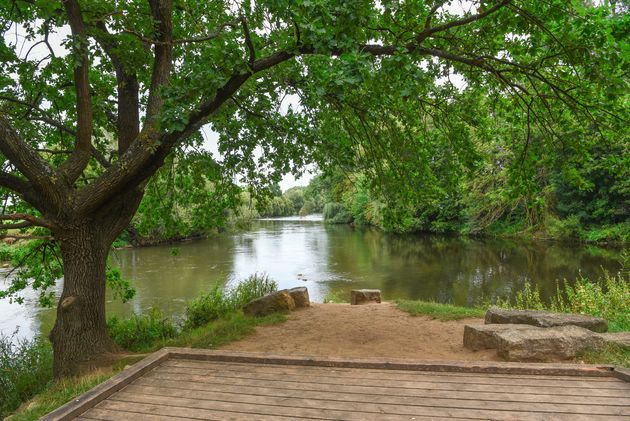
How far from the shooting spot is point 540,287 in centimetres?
1502

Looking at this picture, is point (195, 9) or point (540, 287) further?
point (540, 287)

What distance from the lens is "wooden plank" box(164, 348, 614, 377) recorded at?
3.58 metres

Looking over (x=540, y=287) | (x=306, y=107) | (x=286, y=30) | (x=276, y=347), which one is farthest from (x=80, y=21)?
(x=540, y=287)

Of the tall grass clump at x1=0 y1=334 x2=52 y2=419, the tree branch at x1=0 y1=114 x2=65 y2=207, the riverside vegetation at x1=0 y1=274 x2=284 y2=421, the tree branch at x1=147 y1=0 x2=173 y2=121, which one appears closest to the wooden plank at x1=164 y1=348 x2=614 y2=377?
the riverside vegetation at x1=0 y1=274 x2=284 y2=421

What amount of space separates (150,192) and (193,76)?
4.14m

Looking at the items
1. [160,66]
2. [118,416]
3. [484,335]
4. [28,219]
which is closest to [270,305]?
[484,335]

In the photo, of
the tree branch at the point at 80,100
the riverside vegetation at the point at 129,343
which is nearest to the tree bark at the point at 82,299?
the riverside vegetation at the point at 129,343

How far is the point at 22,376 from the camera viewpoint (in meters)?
6.82

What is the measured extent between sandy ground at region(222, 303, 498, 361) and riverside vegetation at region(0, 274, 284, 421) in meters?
0.50

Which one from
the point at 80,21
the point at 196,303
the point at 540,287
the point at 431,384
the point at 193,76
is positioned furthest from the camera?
the point at 540,287

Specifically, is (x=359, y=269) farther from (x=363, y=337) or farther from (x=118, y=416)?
(x=118, y=416)

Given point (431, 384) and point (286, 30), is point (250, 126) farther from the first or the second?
point (431, 384)

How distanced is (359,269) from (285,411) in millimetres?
17542

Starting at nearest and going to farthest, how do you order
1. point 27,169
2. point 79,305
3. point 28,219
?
Result: 1. point 28,219
2. point 27,169
3. point 79,305
